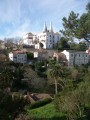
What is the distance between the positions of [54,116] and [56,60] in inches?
1399

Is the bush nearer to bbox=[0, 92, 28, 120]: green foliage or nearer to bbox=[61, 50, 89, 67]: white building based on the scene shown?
bbox=[0, 92, 28, 120]: green foliage

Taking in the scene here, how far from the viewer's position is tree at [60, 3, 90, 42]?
10227 millimetres

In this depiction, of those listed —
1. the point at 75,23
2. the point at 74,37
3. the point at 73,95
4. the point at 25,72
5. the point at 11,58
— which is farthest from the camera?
the point at 11,58

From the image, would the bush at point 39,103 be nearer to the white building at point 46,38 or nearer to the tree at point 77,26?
the tree at point 77,26

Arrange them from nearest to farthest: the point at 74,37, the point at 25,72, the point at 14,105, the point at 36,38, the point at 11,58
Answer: the point at 14,105
the point at 74,37
the point at 25,72
the point at 11,58
the point at 36,38

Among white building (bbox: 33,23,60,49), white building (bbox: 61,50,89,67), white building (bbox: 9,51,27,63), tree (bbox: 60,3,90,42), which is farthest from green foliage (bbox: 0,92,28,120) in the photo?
white building (bbox: 33,23,60,49)

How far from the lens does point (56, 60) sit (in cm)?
4662

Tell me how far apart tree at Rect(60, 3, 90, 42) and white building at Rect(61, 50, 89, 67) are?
34.6 meters

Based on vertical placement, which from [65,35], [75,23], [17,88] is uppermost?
[75,23]

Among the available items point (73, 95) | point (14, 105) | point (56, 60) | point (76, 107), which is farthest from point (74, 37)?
point (56, 60)

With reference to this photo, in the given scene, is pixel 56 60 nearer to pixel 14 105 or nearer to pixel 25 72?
pixel 25 72

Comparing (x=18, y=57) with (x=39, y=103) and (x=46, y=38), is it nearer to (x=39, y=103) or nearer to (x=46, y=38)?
(x=39, y=103)

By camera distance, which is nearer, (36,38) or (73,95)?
(73,95)

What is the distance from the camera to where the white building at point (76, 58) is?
150 feet
